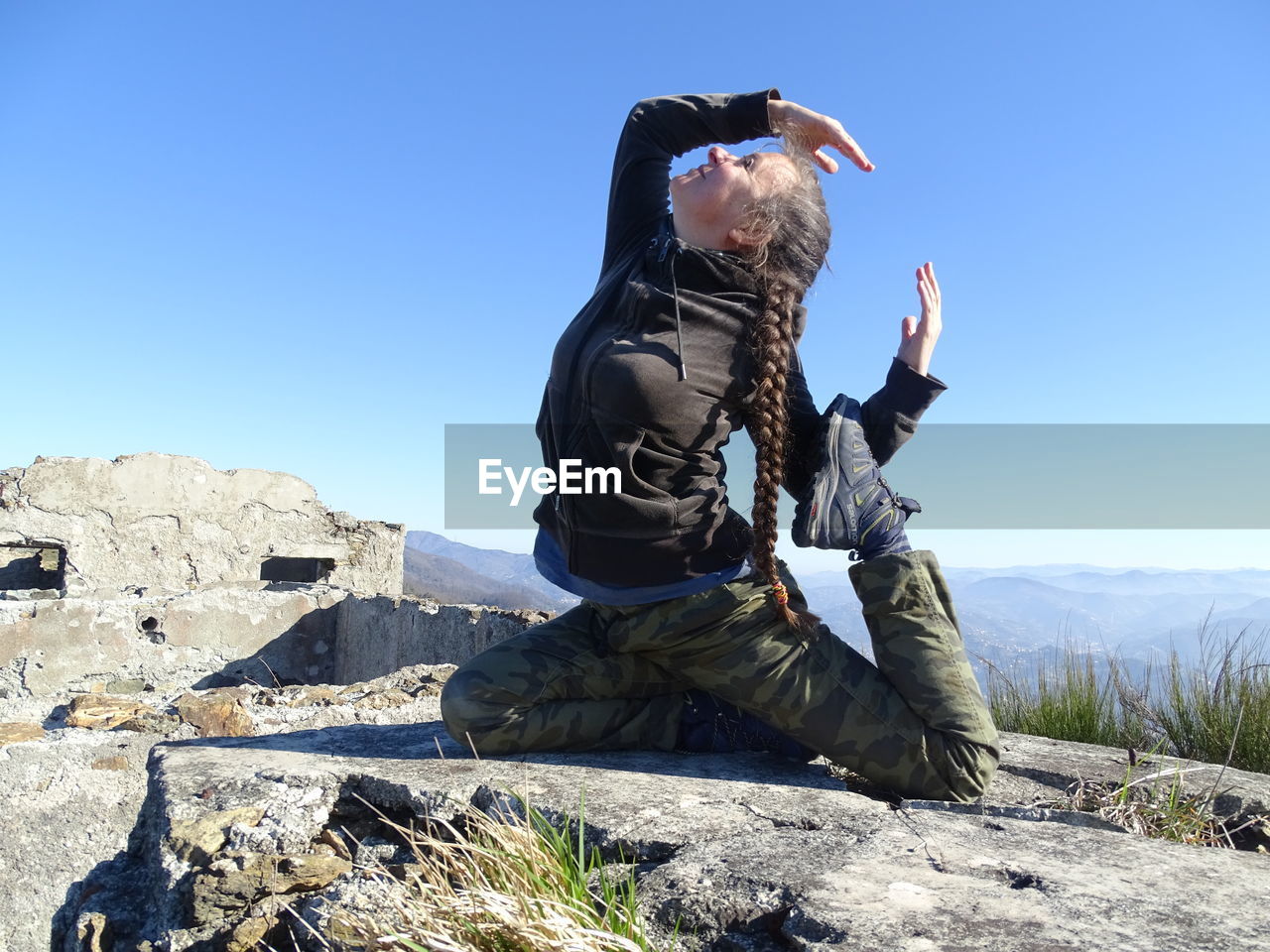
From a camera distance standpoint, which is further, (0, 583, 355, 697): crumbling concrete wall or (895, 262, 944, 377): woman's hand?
(0, 583, 355, 697): crumbling concrete wall

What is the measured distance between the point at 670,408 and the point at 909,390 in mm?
564

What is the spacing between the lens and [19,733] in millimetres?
Answer: 3350

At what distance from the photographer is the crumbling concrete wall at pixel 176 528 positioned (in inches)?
295

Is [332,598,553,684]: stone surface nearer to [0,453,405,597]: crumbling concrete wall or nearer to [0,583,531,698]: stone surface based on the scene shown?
[0,583,531,698]: stone surface

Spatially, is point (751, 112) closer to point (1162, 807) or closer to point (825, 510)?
point (825, 510)

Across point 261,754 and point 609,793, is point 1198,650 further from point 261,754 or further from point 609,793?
point 261,754

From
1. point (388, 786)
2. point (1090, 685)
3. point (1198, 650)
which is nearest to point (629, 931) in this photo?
point (388, 786)

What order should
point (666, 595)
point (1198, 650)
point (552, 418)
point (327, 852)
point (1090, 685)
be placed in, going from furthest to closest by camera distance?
point (1198, 650)
point (1090, 685)
point (552, 418)
point (666, 595)
point (327, 852)

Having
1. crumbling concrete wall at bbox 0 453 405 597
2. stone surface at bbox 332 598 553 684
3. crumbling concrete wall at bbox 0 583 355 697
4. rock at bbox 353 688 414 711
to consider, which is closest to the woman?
rock at bbox 353 688 414 711

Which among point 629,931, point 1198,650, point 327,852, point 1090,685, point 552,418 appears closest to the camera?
point 629,931

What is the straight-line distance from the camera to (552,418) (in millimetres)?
2158

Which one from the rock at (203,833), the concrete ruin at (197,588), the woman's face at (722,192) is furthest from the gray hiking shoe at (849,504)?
the concrete ruin at (197,588)

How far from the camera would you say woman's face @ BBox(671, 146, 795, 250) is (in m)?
2.05

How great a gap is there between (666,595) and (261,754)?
104 cm
